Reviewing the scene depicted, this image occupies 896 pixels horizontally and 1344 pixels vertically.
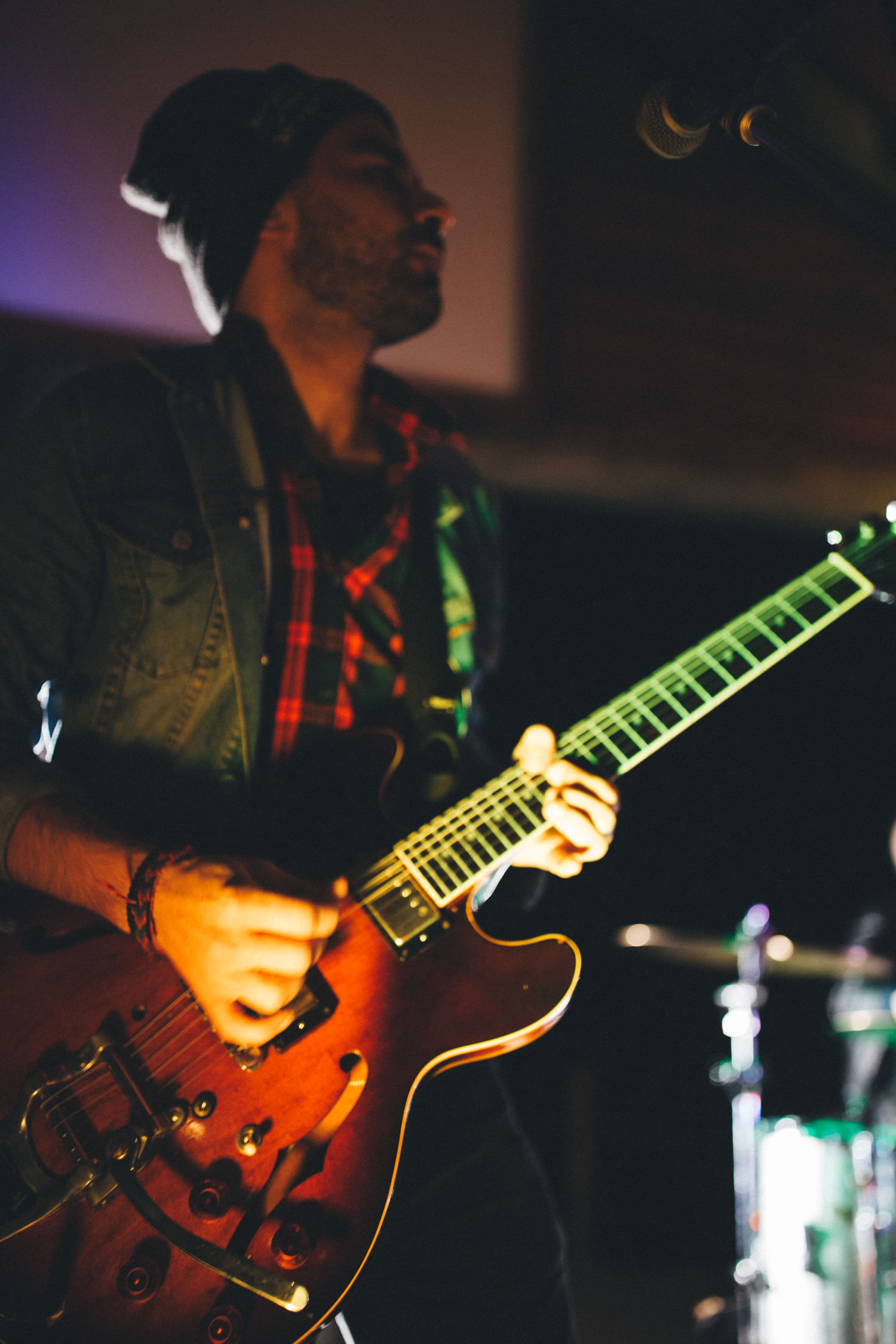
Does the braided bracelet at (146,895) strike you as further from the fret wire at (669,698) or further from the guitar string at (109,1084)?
the fret wire at (669,698)

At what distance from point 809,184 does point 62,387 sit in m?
1.15

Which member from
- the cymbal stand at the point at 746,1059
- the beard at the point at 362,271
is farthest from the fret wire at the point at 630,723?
the cymbal stand at the point at 746,1059

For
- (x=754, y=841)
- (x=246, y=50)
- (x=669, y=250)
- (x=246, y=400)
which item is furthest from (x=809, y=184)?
(x=754, y=841)

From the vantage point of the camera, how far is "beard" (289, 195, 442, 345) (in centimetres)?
168

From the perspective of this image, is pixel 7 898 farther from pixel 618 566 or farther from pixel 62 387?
pixel 618 566

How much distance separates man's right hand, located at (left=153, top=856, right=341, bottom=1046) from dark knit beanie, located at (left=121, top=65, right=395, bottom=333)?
1.31 metres

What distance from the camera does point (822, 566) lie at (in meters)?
1.54

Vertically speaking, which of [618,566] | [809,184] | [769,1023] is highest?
[809,184]

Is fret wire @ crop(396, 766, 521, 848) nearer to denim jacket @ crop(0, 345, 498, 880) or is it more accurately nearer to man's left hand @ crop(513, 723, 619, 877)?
man's left hand @ crop(513, 723, 619, 877)

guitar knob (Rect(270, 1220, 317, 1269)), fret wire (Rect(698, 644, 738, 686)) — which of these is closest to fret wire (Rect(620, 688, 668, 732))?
fret wire (Rect(698, 644, 738, 686))

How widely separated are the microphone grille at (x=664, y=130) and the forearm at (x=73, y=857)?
1.16m

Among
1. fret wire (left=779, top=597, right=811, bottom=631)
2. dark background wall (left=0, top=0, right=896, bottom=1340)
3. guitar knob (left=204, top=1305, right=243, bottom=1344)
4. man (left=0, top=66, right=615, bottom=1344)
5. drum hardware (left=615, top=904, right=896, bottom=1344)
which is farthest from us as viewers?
dark background wall (left=0, top=0, right=896, bottom=1340)

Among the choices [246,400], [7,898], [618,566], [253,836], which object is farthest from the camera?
[618,566]

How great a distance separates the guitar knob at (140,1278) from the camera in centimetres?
90
